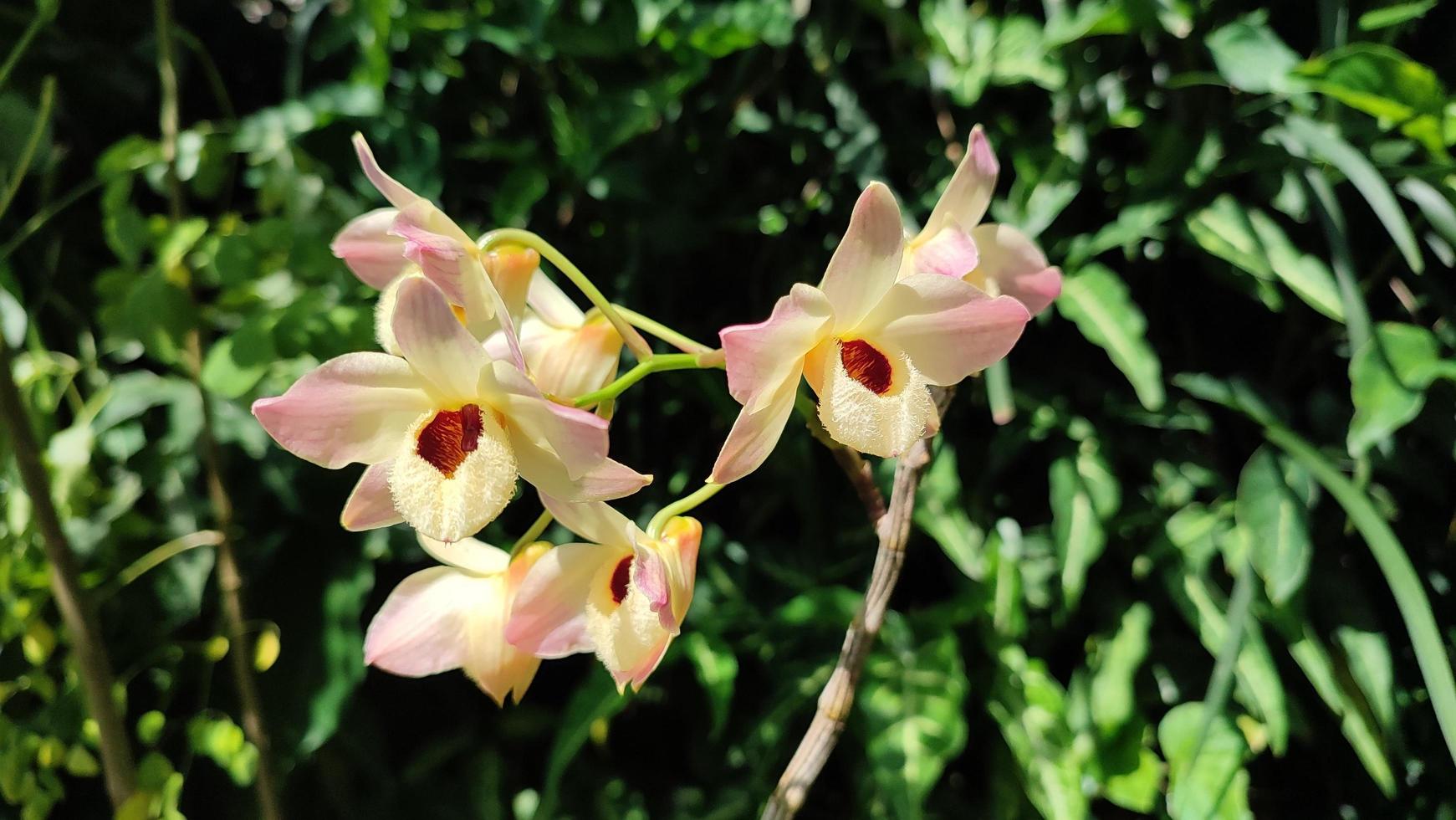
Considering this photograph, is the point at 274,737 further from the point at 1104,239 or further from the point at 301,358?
the point at 1104,239

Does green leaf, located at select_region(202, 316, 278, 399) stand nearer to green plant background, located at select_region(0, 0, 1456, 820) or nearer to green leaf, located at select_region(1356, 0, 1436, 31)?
green plant background, located at select_region(0, 0, 1456, 820)

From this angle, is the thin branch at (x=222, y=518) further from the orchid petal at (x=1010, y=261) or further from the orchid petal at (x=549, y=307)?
the orchid petal at (x=1010, y=261)

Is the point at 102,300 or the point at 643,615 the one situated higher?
the point at 643,615

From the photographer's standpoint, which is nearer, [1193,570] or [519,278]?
[519,278]

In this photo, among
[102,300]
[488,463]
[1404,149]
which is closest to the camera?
[488,463]

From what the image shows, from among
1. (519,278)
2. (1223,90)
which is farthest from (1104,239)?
(519,278)

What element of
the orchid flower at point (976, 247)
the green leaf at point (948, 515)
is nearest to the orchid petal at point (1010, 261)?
the orchid flower at point (976, 247)

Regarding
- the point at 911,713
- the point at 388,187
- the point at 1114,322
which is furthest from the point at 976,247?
the point at 911,713
